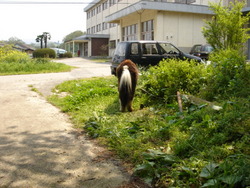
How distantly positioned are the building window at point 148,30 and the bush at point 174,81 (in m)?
20.7

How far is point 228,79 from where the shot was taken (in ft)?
19.6

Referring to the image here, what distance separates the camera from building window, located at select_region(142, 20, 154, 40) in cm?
2721

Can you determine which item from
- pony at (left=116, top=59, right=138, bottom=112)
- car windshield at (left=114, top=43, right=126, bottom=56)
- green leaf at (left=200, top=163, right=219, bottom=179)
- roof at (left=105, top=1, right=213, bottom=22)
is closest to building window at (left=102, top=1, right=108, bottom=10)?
roof at (left=105, top=1, right=213, bottom=22)

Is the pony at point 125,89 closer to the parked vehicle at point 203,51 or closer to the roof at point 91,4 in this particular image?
the parked vehicle at point 203,51

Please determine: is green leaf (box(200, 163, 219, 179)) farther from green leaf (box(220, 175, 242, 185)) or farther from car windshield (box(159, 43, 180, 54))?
car windshield (box(159, 43, 180, 54))

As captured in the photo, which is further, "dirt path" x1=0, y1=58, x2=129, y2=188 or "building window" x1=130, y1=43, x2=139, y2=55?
"building window" x1=130, y1=43, x2=139, y2=55

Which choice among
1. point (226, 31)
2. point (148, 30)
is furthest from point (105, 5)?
point (226, 31)

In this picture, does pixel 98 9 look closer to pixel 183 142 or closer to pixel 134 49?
pixel 134 49

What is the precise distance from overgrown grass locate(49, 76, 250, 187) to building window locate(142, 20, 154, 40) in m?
21.7

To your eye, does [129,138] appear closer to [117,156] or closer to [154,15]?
[117,156]

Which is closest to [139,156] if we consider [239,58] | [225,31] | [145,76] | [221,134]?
[221,134]

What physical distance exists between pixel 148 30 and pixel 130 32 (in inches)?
168

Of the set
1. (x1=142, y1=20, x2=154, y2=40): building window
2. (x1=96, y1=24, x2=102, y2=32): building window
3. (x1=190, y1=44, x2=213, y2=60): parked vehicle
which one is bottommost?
(x1=190, y1=44, x2=213, y2=60): parked vehicle

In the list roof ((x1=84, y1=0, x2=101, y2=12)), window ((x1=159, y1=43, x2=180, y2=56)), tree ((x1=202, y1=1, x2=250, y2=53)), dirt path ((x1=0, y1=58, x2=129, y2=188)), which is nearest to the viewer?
dirt path ((x1=0, y1=58, x2=129, y2=188))
